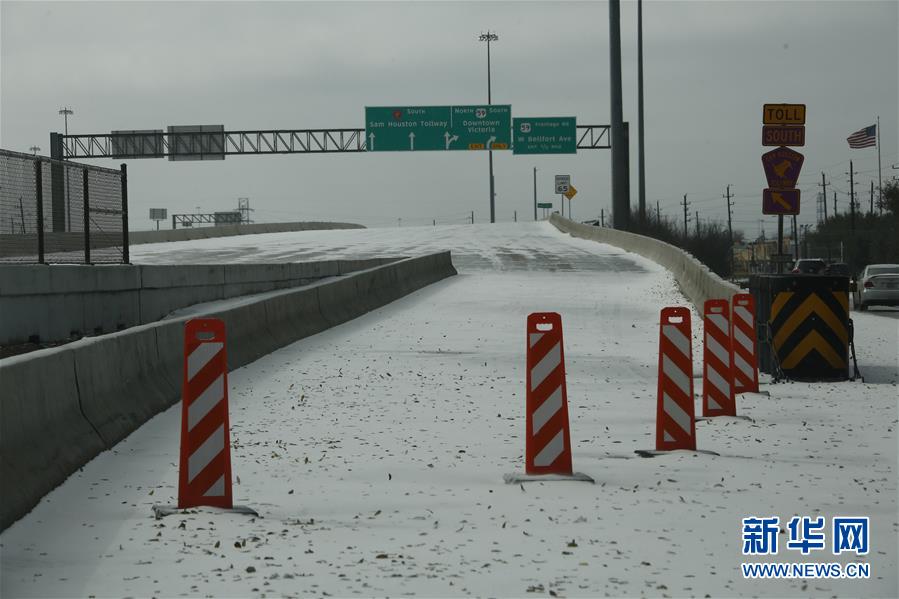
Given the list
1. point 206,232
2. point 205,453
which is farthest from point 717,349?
point 206,232

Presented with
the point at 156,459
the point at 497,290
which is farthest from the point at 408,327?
the point at 156,459

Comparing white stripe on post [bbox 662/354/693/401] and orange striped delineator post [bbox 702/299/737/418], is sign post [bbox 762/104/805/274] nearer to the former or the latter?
orange striped delineator post [bbox 702/299/737/418]

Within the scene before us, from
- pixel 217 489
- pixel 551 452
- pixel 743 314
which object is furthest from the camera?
pixel 743 314

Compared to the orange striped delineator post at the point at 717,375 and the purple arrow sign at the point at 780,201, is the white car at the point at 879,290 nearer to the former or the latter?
the purple arrow sign at the point at 780,201

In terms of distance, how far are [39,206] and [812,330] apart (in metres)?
12.7

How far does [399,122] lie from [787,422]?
57.6m

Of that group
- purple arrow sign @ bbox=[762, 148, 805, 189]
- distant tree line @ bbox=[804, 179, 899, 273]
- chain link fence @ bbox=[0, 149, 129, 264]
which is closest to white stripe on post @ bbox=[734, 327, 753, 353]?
purple arrow sign @ bbox=[762, 148, 805, 189]

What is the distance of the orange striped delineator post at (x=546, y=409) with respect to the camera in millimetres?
9398

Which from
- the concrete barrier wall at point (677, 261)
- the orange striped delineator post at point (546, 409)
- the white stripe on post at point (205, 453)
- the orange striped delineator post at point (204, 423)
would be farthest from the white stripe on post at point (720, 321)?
the white stripe on post at point (205, 453)

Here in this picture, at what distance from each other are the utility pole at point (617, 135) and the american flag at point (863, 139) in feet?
45.8

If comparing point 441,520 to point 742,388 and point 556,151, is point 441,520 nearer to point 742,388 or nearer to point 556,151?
point 742,388

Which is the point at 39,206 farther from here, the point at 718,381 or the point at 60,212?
the point at 718,381

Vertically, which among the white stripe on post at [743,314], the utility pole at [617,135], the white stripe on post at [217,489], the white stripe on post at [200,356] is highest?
the utility pole at [617,135]

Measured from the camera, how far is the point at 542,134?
235 feet
